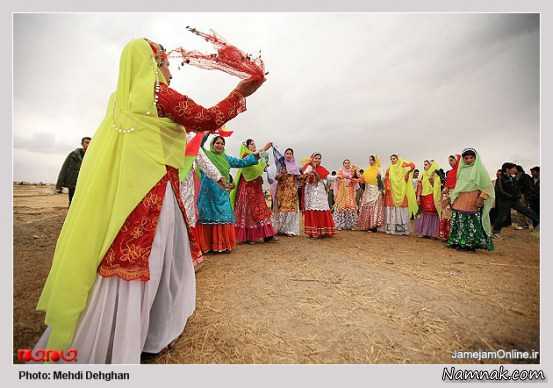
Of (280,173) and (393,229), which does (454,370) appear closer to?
(280,173)

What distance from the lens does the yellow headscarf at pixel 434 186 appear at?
7.04m

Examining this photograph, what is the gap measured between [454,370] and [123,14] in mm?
3752

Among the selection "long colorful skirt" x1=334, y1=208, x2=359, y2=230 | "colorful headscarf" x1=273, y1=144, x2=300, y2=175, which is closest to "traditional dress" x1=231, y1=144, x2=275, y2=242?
"colorful headscarf" x1=273, y1=144, x2=300, y2=175

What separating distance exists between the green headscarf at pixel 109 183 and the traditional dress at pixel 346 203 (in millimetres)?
7708

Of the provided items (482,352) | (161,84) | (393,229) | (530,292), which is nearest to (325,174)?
(393,229)

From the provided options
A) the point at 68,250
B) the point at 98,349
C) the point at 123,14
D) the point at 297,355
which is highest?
the point at 123,14

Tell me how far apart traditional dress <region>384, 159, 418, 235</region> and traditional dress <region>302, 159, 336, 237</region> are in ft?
8.07

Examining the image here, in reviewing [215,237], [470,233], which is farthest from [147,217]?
[470,233]

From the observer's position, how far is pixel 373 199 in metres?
8.49

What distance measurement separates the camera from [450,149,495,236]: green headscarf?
4773mm

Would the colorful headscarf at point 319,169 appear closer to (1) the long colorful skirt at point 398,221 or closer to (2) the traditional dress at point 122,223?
(1) the long colorful skirt at point 398,221

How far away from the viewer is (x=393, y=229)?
805 cm

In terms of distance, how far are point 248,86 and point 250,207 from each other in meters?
4.03

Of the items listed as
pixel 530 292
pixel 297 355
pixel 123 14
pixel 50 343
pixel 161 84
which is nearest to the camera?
pixel 50 343
